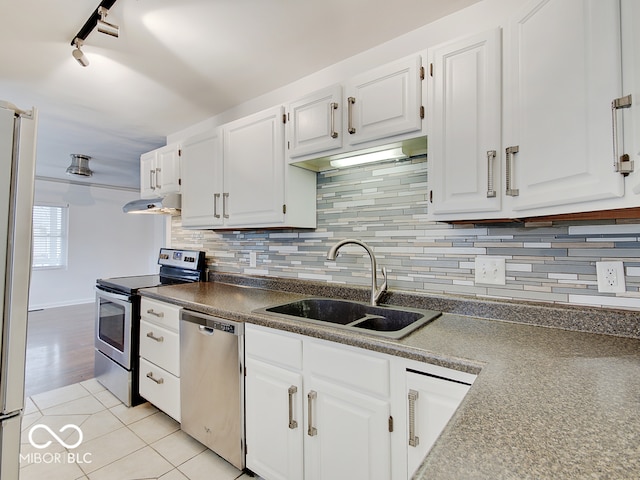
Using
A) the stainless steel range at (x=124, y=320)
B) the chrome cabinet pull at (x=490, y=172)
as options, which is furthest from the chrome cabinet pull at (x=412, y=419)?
the stainless steel range at (x=124, y=320)

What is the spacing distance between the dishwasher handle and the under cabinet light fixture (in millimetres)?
1064

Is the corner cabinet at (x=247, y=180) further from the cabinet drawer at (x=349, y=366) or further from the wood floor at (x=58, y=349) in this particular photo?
the wood floor at (x=58, y=349)

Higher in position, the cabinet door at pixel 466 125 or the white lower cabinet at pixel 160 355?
the cabinet door at pixel 466 125

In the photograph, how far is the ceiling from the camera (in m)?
1.53

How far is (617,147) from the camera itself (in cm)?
84

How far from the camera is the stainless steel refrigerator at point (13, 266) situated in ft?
3.14

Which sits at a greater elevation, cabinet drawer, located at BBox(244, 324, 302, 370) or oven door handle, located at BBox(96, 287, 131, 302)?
oven door handle, located at BBox(96, 287, 131, 302)

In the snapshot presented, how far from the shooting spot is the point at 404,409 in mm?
1091

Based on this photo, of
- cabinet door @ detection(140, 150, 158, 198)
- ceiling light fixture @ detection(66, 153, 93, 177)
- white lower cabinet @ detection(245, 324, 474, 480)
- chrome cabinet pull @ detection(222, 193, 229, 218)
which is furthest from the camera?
ceiling light fixture @ detection(66, 153, 93, 177)

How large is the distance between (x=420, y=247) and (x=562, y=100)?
2.83ft

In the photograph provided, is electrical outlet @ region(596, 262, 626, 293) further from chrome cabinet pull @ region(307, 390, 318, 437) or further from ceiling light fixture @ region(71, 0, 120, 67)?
ceiling light fixture @ region(71, 0, 120, 67)

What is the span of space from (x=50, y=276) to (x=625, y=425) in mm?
7199

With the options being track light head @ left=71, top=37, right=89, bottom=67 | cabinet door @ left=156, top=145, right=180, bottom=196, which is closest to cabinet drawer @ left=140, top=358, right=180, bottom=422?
cabinet door @ left=156, top=145, right=180, bottom=196

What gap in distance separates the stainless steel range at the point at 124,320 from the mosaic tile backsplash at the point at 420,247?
0.57 m
